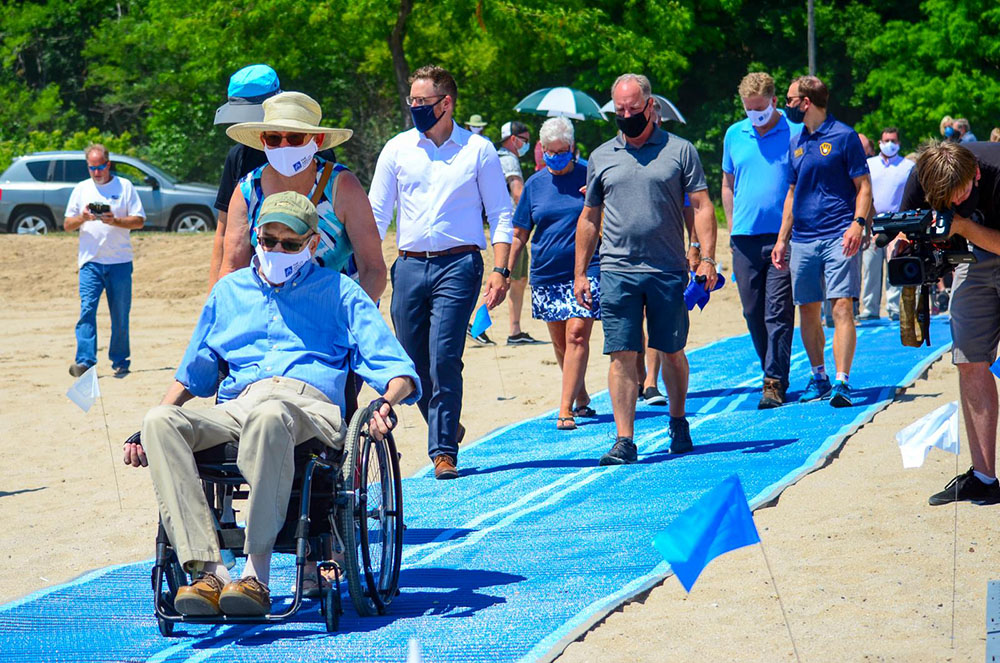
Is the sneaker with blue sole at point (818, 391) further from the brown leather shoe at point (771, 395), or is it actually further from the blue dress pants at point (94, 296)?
the blue dress pants at point (94, 296)

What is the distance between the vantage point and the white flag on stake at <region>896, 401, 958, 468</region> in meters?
5.46

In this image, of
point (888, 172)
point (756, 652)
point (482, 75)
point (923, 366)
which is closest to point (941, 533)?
point (756, 652)

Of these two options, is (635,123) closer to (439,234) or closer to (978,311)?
(439,234)

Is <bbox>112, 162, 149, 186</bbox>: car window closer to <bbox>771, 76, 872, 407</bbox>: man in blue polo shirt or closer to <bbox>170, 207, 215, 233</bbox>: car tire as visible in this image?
<bbox>170, 207, 215, 233</bbox>: car tire

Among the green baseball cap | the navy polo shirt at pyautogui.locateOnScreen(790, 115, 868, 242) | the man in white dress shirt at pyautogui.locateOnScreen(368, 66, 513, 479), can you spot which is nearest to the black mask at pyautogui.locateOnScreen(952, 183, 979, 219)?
the man in white dress shirt at pyautogui.locateOnScreen(368, 66, 513, 479)

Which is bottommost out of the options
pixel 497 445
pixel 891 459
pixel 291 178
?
pixel 497 445

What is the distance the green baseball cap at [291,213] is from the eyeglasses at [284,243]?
0.13 ft

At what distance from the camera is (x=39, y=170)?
24719 millimetres

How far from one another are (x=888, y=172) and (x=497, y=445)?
7334mm

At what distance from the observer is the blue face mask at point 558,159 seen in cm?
930

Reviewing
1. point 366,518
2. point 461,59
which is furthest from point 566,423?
point 461,59

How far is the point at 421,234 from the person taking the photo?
7.52 m

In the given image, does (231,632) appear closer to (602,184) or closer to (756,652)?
(756,652)

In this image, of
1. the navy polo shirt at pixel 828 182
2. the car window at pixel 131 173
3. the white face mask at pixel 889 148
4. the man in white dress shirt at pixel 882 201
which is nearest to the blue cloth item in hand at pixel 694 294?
the navy polo shirt at pixel 828 182
